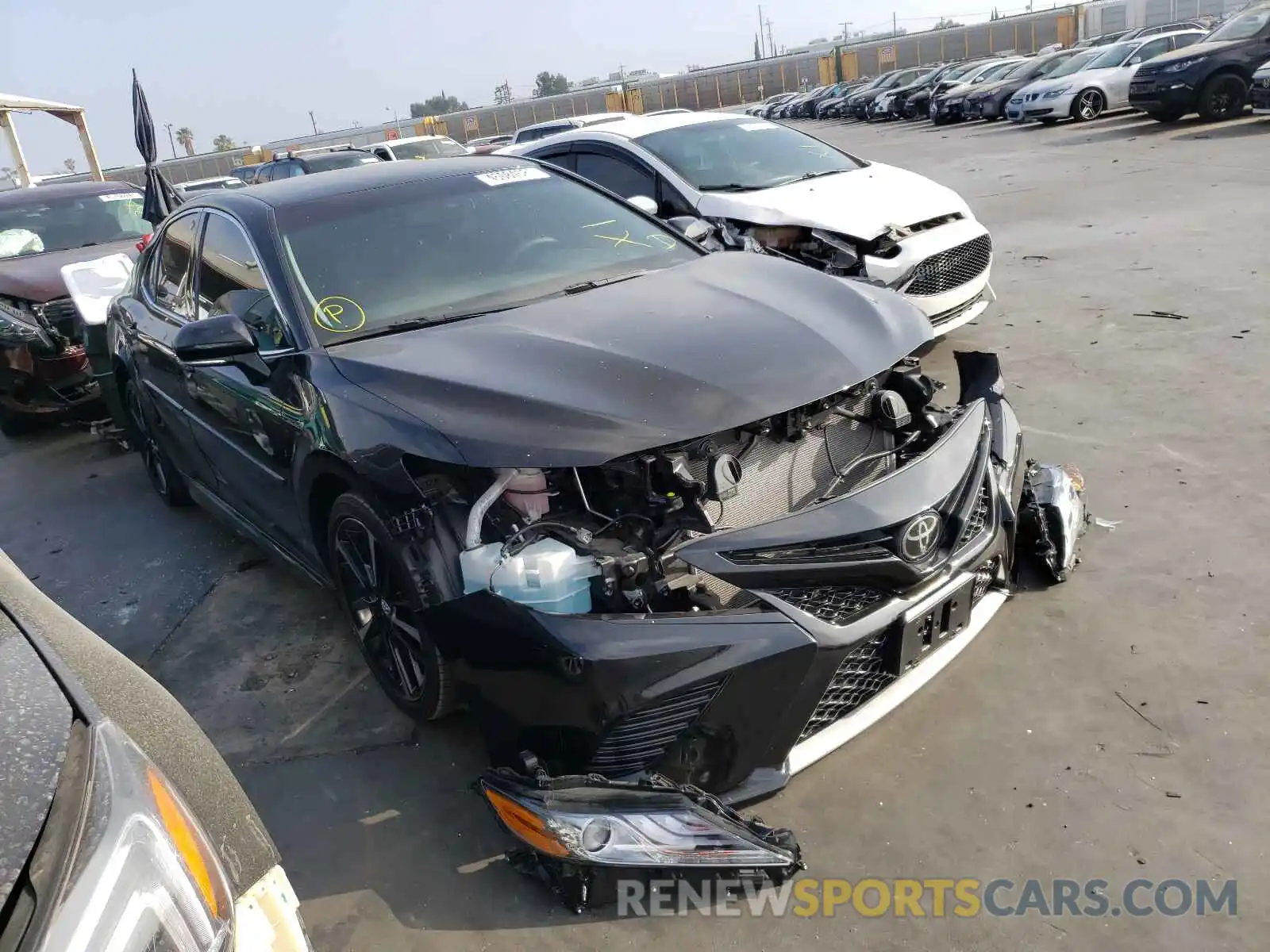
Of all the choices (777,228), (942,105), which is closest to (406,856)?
(777,228)

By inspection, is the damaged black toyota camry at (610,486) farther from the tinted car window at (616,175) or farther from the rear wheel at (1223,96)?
the rear wheel at (1223,96)

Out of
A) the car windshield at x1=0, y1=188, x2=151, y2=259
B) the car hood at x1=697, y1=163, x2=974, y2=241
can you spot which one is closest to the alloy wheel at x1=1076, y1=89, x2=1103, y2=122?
the car hood at x1=697, y1=163, x2=974, y2=241

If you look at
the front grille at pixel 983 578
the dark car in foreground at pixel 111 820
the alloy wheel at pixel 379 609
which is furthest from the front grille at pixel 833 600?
the dark car in foreground at pixel 111 820

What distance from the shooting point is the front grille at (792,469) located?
2676mm

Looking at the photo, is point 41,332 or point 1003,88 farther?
point 1003,88

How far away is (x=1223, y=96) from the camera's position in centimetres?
1541

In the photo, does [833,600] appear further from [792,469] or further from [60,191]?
[60,191]

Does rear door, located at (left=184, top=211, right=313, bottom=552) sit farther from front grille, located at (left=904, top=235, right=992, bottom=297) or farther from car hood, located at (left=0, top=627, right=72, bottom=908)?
front grille, located at (left=904, top=235, right=992, bottom=297)

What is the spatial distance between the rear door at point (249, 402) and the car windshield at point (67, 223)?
4905 mm

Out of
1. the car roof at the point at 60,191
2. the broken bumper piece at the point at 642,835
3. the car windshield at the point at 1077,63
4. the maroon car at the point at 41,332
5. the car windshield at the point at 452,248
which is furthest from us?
the car windshield at the point at 1077,63

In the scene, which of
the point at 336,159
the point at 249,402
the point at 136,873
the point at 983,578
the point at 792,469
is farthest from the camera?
the point at 336,159

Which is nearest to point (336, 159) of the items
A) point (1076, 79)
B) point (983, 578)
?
point (983, 578)

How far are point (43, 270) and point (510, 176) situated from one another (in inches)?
193

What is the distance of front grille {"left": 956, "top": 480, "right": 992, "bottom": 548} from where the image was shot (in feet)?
8.75
